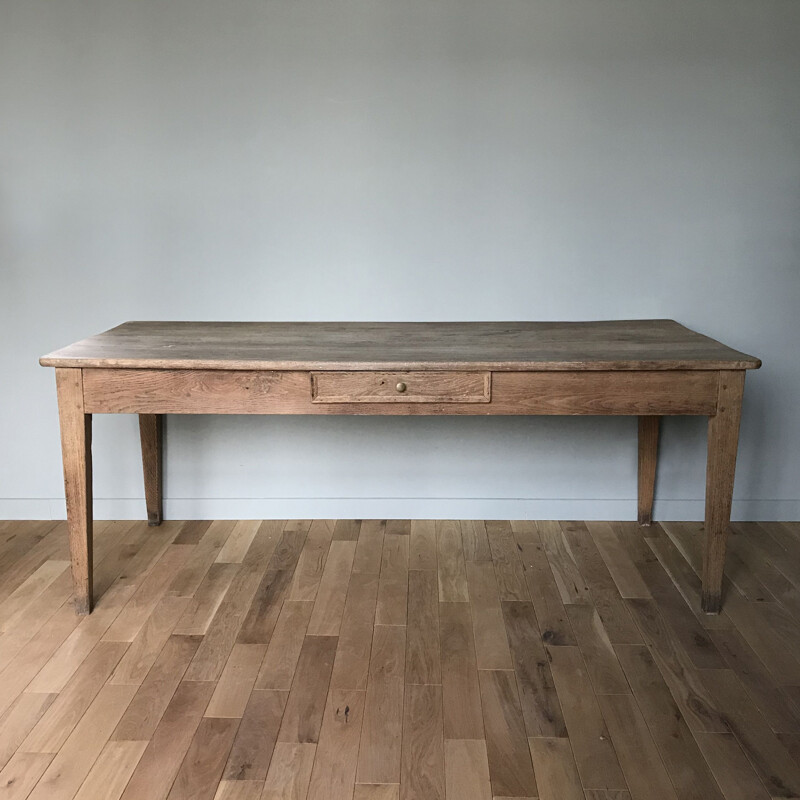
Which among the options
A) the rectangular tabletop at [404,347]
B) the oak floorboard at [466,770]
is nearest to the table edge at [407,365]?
the rectangular tabletop at [404,347]

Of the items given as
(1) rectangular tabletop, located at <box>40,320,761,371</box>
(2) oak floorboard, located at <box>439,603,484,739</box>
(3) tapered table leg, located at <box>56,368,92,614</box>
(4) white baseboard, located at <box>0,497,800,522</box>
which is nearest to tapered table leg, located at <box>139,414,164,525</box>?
(4) white baseboard, located at <box>0,497,800,522</box>

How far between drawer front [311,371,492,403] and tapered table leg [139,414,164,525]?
0.95m

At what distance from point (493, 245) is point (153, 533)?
1555mm

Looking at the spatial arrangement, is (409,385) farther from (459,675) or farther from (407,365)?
(459,675)

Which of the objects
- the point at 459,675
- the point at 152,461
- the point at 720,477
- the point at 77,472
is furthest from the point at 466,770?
the point at 152,461

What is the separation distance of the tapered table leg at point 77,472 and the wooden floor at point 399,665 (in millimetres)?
119

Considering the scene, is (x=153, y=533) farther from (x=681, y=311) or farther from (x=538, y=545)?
(x=681, y=311)

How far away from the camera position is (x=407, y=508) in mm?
3213

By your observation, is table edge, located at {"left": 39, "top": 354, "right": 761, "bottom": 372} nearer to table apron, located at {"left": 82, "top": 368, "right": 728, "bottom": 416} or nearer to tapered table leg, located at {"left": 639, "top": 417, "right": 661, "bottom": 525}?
table apron, located at {"left": 82, "top": 368, "right": 728, "bottom": 416}

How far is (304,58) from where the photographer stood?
9.61 feet

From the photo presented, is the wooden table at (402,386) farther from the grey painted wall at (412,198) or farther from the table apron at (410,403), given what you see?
the grey painted wall at (412,198)

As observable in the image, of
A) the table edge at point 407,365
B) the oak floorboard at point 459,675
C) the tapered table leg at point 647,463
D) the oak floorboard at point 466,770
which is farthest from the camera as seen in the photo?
the tapered table leg at point 647,463

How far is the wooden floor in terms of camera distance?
182cm

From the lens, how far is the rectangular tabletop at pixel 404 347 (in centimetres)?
235
